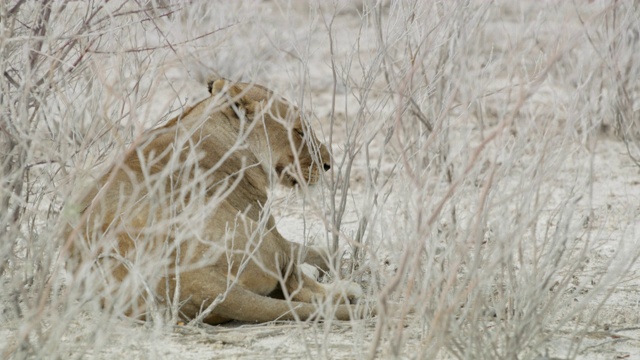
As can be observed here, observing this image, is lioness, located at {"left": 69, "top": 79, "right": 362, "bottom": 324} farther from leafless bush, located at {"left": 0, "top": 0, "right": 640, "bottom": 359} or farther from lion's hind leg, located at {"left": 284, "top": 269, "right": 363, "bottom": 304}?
leafless bush, located at {"left": 0, "top": 0, "right": 640, "bottom": 359}

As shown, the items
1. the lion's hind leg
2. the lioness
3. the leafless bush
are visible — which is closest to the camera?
the leafless bush

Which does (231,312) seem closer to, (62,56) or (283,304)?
(283,304)

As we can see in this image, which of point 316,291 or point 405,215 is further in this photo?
point 316,291

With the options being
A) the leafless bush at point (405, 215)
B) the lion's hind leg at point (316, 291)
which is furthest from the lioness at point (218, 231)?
the leafless bush at point (405, 215)

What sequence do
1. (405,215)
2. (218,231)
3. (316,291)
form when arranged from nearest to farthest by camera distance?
(405,215), (218,231), (316,291)

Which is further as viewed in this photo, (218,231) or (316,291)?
(316,291)

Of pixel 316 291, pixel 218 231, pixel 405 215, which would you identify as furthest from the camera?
pixel 316 291

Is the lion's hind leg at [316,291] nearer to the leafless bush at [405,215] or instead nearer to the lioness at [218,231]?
the lioness at [218,231]

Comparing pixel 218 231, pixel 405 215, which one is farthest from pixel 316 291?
pixel 405 215

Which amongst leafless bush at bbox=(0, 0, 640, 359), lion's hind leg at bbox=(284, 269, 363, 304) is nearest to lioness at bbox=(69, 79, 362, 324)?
lion's hind leg at bbox=(284, 269, 363, 304)

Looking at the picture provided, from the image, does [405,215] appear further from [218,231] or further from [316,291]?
[316,291]

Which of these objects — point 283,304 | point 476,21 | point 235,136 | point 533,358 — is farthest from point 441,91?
point 533,358

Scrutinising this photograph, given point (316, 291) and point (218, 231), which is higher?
point (218, 231)

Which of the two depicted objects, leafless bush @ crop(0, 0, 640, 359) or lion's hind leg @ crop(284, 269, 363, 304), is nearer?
leafless bush @ crop(0, 0, 640, 359)
